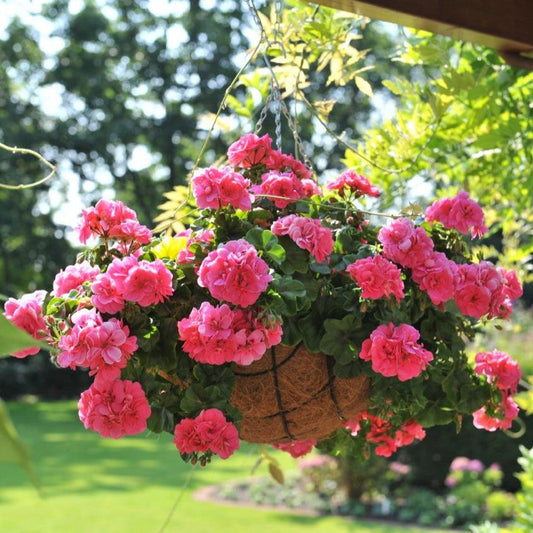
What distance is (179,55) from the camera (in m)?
18.2

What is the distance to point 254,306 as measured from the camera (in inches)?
51.6

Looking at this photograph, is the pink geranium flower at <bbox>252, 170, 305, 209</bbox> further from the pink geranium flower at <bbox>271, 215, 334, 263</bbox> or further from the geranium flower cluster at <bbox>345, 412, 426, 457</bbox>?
the geranium flower cluster at <bbox>345, 412, 426, 457</bbox>

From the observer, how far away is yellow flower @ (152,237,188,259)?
144 centimetres

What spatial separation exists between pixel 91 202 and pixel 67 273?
56.6ft

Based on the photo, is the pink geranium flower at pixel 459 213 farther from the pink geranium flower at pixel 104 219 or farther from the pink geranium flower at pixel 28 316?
the pink geranium flower at pixel 28 316

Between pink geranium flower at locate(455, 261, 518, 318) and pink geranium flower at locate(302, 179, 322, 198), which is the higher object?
pink geranium flower at locate(302, 179, 322, 198)

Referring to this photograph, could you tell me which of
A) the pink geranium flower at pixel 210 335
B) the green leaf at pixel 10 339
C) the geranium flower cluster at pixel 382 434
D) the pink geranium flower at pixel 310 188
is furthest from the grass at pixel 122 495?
the green leaf at pixel 10 339

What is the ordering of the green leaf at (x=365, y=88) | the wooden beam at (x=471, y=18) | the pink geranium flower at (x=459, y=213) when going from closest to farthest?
the wooden beam at (x=471, y=18) < the pink geranium flower at (x=459, y=213) < the green leaf at (x=365, y=88)

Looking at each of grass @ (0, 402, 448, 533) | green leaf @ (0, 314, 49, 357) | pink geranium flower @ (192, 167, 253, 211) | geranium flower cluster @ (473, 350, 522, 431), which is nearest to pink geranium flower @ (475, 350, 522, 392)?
geranium flower cluster @ (473, 350, 522, 431)

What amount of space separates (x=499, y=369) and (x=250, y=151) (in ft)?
2.19

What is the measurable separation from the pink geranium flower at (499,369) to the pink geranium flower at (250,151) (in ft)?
1.98

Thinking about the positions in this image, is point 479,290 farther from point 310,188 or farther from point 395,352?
point 310,188

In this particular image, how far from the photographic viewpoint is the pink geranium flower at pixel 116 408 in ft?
4.14

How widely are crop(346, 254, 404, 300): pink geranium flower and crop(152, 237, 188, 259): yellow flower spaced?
0.32 metres
